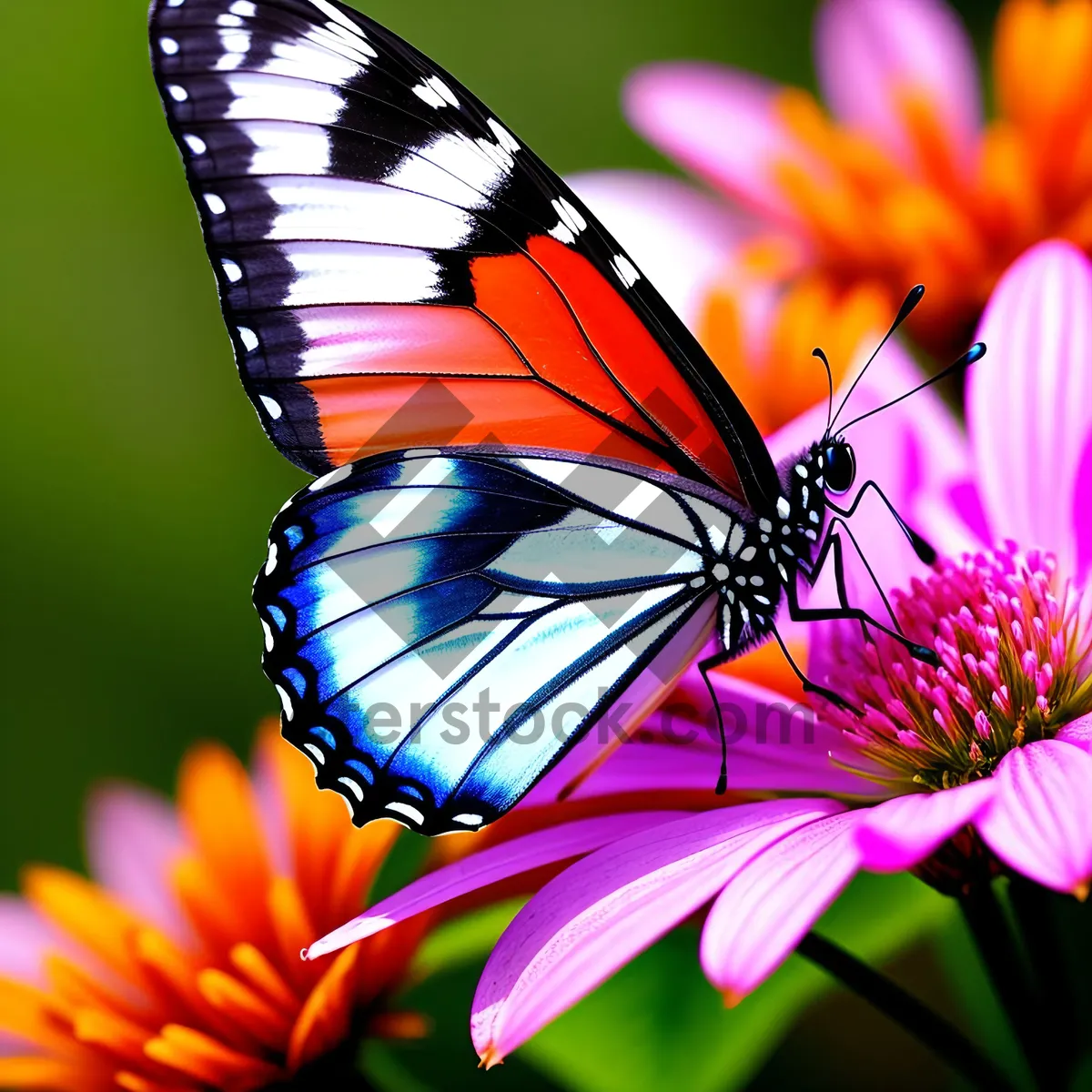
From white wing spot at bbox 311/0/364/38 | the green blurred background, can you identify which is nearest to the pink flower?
white wing spot at bbox 311/0/364/38

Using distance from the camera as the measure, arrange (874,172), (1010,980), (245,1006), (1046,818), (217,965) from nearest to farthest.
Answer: (1046,818) < (1010,980) < (245,1006) < (217,965) < (874,172)

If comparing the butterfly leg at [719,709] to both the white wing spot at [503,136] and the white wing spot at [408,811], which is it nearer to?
the white wing spot at [408,811]

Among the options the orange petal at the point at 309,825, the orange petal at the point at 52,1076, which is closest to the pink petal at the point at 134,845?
the orange petal at the point at 309,825

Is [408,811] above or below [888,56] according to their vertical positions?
below

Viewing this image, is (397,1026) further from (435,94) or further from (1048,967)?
(435,94)

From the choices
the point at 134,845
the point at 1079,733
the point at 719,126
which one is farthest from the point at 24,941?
the point at 719,126

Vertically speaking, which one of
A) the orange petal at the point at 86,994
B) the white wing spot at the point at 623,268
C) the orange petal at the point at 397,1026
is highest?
the white wing spot at the point at 623,268

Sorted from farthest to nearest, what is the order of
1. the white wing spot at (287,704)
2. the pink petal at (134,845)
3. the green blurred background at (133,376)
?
the green blurred background at (133,376) < the pink petal at (134,845) < the white wing spot at (287,704)

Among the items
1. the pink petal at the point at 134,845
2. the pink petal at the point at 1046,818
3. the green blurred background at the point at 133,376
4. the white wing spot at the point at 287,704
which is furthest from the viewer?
Result: the green blurred background at the point at 133,376
